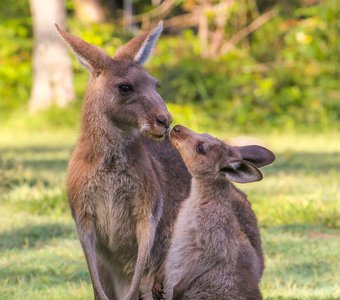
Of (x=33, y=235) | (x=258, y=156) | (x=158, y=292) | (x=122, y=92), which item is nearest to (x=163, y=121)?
(x=122, y=92)

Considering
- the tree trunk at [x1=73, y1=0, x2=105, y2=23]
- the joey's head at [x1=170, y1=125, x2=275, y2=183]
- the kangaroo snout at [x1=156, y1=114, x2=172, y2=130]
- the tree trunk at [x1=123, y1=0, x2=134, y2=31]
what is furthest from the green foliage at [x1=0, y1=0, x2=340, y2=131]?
the kangaroo snout at [x1=156, y1=114, x2=172, y2=130]

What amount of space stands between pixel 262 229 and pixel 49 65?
10.6m

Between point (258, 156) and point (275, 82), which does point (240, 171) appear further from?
point (275, 82)

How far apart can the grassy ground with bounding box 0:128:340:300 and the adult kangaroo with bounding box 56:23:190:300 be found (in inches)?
41.0

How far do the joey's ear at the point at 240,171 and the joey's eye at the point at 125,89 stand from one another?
2.46ft

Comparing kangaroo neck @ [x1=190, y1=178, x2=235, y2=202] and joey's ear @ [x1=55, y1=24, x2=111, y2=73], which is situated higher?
joey's ear @ [x1=55, y1=24, x2=111, y2=73]

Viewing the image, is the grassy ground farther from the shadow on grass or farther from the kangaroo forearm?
the kangaroo forearm

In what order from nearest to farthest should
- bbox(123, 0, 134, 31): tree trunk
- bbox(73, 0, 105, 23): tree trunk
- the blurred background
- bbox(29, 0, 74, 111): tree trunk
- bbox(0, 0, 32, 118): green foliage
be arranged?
the blurred background < bbox(29, 0, 74, 111): tree trunk < bbox(0, 0, 32, 118): green foliage < bbox(123, 0, 134, 31): tree trunk < bbox(73, 0, 105, 23): tree trunk

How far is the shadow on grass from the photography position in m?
8.67

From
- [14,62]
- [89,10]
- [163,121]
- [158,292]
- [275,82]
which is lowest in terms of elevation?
[158,292]

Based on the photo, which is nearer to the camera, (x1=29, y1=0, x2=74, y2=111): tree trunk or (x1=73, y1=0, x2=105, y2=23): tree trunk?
(x1=29, y1=0, x2=74, y2=111): tree trunk

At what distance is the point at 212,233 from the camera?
20.4 feet

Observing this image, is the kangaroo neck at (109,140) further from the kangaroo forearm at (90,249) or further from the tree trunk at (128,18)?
the tree trunk at (128,18)

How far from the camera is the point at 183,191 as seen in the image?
6.78 m
